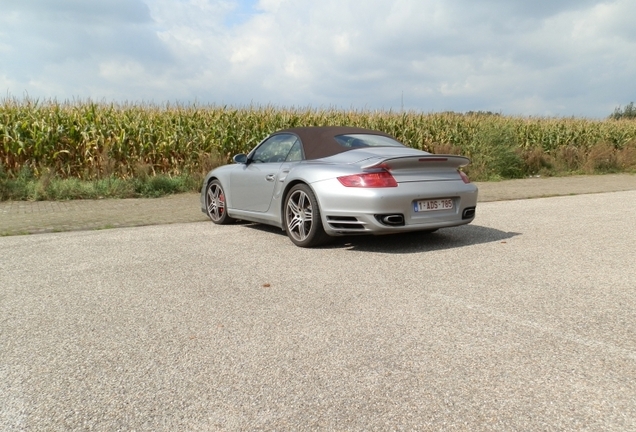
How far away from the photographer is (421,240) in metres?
7.09

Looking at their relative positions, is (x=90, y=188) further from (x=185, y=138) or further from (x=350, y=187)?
(x=350, y=187)

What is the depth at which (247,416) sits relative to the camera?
103 inches

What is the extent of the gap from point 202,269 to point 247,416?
10.1ft

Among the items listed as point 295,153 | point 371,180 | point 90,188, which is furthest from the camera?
point 90,188

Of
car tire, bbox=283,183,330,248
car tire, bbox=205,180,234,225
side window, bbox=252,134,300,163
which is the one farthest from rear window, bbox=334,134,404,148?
car tire, bbox=205,180,234,225

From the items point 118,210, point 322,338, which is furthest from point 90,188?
point 322,338

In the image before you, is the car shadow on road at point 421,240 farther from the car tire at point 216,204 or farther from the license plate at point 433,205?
the car tire at point 216,204

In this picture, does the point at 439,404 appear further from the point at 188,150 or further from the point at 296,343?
the point at 188,150

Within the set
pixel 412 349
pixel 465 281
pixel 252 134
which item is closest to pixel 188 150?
pixel 252 134

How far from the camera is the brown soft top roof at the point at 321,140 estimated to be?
689cm

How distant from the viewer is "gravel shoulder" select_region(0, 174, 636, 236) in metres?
8.89

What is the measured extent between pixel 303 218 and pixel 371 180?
0.97 m

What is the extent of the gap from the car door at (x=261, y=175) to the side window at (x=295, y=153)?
0.23ft

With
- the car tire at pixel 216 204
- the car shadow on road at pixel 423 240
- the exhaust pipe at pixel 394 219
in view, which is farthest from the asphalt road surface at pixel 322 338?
the car tire at pixel 216 204
